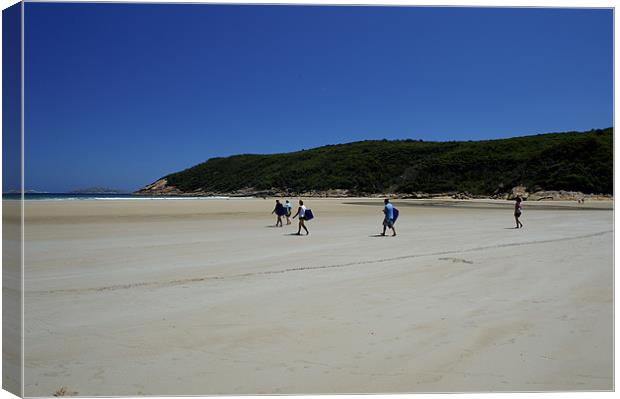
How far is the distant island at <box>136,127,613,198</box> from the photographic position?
52.9 meters

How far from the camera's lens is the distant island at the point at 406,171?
52.9 m

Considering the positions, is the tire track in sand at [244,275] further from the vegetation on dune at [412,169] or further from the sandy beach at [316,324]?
the vegetation on dune at [412,169]

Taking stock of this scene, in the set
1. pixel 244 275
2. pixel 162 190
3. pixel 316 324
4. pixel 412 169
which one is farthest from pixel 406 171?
pixel 316 324

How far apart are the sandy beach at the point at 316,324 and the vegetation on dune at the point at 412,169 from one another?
34.0m

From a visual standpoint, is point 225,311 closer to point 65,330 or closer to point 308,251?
Answer: point 65,330

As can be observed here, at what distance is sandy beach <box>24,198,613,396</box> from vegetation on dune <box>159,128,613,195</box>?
33998 millimetres

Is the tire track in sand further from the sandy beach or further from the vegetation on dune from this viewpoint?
the vegetation on dune

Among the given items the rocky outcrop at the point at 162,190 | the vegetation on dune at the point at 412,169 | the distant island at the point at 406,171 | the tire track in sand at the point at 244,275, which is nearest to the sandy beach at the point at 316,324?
the tire track in sand at the point at 244,275

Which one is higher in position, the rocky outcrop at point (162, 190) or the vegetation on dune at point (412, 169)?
the vegetation on dune at point (412, 169)

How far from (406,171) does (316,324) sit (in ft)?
270

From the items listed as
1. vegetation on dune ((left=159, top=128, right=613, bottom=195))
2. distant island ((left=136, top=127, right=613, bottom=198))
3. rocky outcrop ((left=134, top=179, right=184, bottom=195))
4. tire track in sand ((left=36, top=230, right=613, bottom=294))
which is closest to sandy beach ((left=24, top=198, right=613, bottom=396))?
tire track in sand ((left=36, top=230, right=613, bottom=294))

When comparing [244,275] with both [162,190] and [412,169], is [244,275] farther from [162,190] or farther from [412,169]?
[162,190]

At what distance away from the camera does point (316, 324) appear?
17.1 ft

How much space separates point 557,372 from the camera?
4.09m
